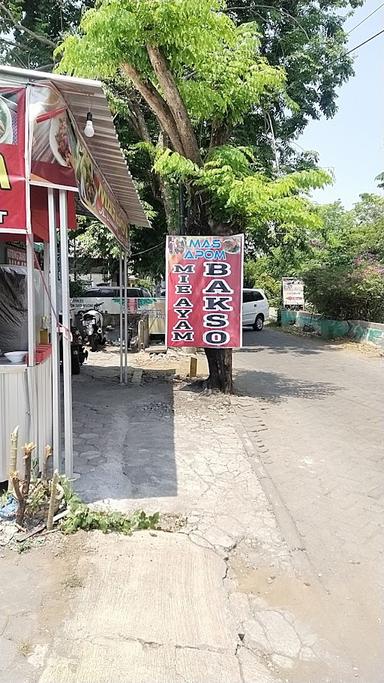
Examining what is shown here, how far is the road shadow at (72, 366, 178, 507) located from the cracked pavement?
26 millimetres

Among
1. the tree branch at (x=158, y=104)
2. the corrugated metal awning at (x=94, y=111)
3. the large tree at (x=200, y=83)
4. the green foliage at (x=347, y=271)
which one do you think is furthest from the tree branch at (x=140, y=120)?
the corrugated metal awning at (x=94, y=111)

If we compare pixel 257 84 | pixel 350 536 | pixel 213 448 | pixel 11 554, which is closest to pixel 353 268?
pixel 257 84

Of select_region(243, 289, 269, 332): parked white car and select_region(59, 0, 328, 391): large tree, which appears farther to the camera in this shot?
select_region(243, 289, 269, 332): parked white car

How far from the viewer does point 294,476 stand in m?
5.07

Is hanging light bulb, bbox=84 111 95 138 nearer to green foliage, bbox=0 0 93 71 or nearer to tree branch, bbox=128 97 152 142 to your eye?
tree branch, bbox=128 97 152 142

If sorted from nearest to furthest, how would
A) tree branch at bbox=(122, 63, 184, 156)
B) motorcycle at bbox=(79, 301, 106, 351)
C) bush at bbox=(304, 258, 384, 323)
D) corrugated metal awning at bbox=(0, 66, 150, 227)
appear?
corrugated metal awning at bbox=(0, 66, 150, 227) → tree branch at bbox=(122, 63, 184, 156) → motorcycle at bbox=(79, 301, 106, 351) → bush at bbox=(304, 258, 384, 323)

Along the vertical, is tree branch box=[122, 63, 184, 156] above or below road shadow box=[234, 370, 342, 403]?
above

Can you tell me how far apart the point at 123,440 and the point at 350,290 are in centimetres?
1200

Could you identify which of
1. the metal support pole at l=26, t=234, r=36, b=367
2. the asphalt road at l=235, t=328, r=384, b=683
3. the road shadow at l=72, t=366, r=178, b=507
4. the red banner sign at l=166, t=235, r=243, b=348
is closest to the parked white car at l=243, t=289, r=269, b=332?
the asphalt road at l=235, t=328, r=384, b=683

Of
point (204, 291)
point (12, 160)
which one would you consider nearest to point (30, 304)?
point (12, 160)

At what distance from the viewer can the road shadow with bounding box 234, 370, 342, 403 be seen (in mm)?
8773

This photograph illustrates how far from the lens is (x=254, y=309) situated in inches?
828

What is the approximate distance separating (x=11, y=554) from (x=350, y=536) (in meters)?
2.34

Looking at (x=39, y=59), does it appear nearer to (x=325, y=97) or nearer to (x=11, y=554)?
(x=325, y=97)
